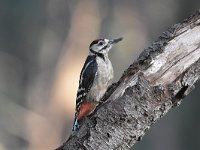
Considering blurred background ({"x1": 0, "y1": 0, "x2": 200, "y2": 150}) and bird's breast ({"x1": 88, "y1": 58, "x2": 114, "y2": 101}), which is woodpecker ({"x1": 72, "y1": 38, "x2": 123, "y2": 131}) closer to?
bird's breast ({"x1": 88, "y1": 58, "x2": 114, "y2": 101})

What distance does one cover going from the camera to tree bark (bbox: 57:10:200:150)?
4539 mm

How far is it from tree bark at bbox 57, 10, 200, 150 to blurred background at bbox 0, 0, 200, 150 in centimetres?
807

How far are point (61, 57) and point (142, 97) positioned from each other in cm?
1039

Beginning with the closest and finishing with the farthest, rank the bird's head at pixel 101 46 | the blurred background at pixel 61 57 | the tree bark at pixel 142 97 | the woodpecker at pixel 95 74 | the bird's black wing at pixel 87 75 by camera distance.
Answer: the tree bark at pixel 142 97, the woodpecker at pixel 95 74, the bird's black wing at pixel 87 75, the bird's head at pixel 101 46, the blurred background at pixel 61 57

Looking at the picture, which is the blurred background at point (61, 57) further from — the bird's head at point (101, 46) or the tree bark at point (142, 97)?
the tree bark at point (142, 97)

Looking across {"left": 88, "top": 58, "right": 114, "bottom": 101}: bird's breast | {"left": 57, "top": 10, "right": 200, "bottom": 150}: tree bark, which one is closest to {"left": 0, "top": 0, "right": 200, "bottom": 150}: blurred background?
{"left": 88, "top": 58, "right": 114, "bottom": 101}: bird's breast

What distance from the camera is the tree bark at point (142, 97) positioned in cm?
454

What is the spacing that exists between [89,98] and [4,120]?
1003cm

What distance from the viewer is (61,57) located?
14891 millimetres

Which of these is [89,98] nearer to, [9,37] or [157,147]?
[157,147]

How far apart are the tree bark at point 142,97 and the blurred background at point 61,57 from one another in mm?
8066

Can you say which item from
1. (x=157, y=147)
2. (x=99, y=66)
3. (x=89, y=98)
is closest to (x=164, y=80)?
(x=89, y=98)

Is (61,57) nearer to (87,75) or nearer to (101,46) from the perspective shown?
(101,46)

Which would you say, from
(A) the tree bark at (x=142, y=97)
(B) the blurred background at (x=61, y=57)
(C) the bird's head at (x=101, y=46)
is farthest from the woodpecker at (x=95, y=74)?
(B) the blurred background at (x=61, y=57)
